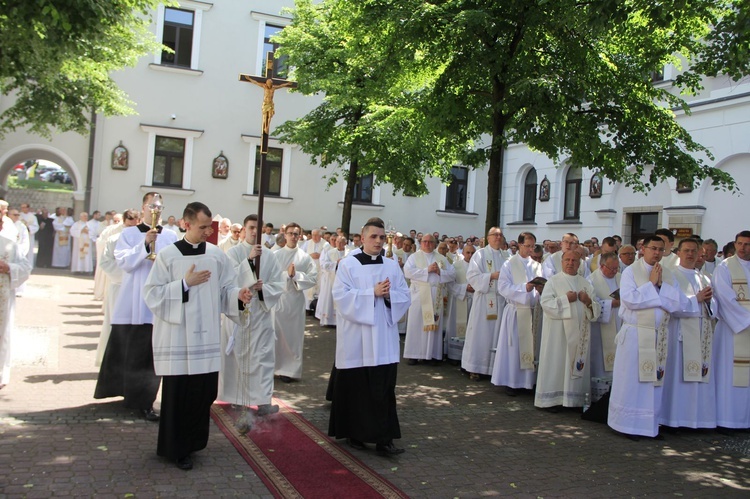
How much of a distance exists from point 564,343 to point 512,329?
99 cm

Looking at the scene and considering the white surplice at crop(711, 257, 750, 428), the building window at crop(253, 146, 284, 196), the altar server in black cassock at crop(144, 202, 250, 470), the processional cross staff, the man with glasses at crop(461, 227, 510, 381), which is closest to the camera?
the altar server in black cassock at crop(144, 202, 250, 470)

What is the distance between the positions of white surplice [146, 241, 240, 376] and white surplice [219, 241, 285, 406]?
1.23 metres

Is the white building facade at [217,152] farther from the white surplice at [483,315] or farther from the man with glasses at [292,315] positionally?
the man with glasses at [292,315]

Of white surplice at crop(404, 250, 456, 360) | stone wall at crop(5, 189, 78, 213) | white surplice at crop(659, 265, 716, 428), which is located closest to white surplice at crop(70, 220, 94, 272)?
stone wall at crop(5, 189, 78, 213)

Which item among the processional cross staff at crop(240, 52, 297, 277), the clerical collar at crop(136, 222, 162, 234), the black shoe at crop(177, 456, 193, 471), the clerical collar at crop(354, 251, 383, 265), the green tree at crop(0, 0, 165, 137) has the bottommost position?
the black shoe at crop(177, 456, 193, 471)

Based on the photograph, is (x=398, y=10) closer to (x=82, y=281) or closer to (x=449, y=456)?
(x=449, y=456)

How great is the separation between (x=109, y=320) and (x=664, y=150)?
8370 millimetres

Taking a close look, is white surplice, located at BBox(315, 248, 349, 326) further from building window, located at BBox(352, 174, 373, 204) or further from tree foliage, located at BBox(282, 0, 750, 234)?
building window, located at BBox(352, 174, 373, 204)

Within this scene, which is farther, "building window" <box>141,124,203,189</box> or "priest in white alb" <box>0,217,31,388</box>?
"building window" <box>141,124,203,189</box>

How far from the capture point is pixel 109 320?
25.2ft

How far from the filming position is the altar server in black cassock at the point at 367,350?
245 inches

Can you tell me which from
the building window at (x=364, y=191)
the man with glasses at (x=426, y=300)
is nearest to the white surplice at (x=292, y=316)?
the man with glasses at (x=426, y=300)

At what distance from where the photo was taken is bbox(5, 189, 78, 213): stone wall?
34.3 metres

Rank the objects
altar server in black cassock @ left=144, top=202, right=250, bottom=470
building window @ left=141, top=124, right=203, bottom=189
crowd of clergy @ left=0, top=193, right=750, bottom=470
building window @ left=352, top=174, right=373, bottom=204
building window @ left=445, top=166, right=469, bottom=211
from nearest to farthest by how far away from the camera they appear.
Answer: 1. altar server in black cassock @ left=144, top=202, right=250, bottom=470
2. crowd of clergy @ left=0, top=193, right=750, bottom=470
3. building window @ left=141, top=124, right=203, bottom=189
4. building window @ left=352, top=174, right=373, bottom=204
5. building window @ left=445, top=166, right=469, bottom=211
